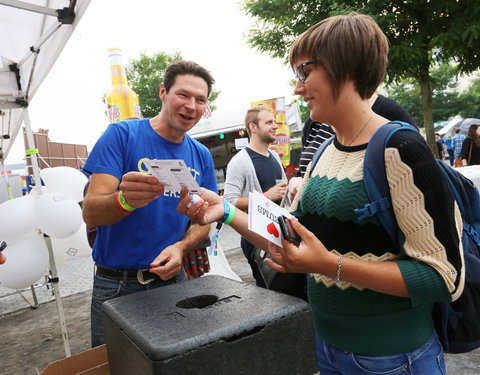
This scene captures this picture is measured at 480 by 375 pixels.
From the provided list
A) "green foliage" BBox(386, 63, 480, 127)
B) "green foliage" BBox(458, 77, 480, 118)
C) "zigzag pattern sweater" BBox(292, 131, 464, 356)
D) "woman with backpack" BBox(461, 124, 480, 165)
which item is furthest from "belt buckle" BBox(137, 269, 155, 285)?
"green foliage" BBox(458, 77, 480, 118)

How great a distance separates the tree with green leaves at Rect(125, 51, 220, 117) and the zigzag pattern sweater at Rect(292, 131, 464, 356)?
24.4 m

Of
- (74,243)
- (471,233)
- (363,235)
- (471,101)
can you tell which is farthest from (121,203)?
(471,101)

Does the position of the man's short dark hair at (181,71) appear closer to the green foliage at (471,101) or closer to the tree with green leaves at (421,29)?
the tree with green leaves at (421,29)

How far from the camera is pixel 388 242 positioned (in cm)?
103

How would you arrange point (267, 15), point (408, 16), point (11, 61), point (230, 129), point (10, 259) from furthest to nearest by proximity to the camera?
point (230, 129) < point (267, 15) < point (408, 16) < point (11, 61) < point (10, 259)

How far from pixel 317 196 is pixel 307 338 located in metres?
0.42

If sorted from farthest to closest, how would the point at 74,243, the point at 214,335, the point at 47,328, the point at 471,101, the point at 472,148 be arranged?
the point at 471,101 < the point at 472,148 < the point at 47,328 < the point at 74,243 < the point at 214,335

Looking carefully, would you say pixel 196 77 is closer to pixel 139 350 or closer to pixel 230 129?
pixel 139 350

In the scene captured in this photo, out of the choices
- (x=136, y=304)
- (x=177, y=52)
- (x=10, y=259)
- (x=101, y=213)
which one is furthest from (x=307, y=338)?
(x=177, y=52)

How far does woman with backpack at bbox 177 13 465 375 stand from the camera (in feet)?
3.02

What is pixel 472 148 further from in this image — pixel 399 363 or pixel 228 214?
pixel 399 363

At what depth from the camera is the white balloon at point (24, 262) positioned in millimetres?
3373

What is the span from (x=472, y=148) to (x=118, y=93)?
5.75 m

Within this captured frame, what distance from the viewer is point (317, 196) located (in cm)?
117
